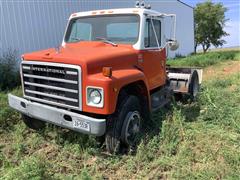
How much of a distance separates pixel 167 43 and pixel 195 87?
7.93 ft

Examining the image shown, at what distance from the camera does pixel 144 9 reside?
19.8 feet

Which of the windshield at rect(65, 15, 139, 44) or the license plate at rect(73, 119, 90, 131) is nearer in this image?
the license plate at rect(73, 119, 90, 131)

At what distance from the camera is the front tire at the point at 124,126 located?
493 centimetres

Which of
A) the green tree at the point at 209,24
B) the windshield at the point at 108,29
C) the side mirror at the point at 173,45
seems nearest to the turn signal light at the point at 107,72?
the windshield at the point at 108,29

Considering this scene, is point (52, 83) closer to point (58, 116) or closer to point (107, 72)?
point (58, 116)

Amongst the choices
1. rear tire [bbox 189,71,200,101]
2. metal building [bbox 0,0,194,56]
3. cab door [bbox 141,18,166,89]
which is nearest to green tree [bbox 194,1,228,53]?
metal building [bbox 0,0,194,56]

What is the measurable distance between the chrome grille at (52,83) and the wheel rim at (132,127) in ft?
2.93

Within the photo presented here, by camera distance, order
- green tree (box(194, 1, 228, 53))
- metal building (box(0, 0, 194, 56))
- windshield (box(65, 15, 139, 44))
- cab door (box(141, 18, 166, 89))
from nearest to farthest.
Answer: windshield (box(65, 15, 139, 44)), cab door (box(141, 18, 166, 89)), metal building (box(0, 0, 194, 56)), green tree (box(194, 1, 228, 53))

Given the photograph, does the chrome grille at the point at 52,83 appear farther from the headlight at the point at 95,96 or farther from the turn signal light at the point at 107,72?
the turn signal light at the point at 107,72

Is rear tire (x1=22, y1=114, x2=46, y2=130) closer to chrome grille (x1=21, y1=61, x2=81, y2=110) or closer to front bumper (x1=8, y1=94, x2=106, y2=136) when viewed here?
front bumper (x1=8, y1=94, x2=106, y2=136)

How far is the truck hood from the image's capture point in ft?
15.4

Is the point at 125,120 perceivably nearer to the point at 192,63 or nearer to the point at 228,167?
the point at 228,167

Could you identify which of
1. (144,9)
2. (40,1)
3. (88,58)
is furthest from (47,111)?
(40,1)

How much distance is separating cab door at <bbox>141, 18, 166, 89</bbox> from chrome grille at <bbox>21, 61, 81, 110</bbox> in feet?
5.52
